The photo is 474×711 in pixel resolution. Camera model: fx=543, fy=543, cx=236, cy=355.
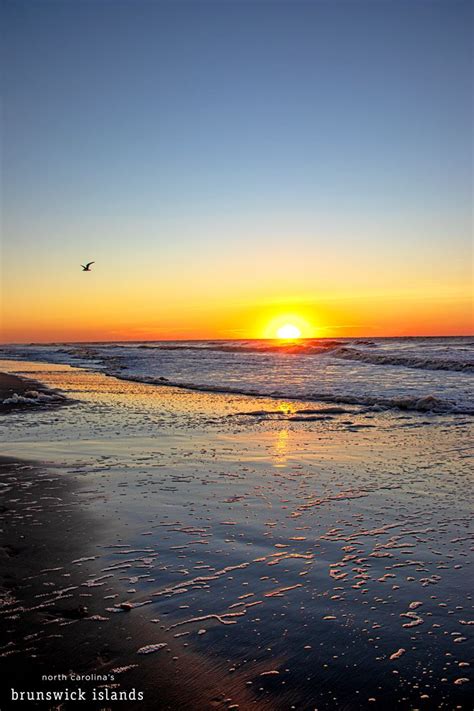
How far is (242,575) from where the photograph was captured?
14.2ft

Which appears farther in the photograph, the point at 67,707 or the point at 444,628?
the point at 444,628

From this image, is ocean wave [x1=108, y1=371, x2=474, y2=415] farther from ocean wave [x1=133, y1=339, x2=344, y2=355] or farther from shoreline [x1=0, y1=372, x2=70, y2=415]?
ocean wave [x1=133, y1=339, x2=344, y2=355]

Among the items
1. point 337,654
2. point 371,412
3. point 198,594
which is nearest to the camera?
point 337,654

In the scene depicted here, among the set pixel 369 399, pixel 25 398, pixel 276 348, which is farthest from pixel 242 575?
pixel 276 348

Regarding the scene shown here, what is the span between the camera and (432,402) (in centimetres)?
1463

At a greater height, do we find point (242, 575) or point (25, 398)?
point (25, 398)

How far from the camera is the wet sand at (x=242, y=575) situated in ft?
9.95

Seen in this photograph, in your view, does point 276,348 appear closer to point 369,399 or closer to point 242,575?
point 369,399

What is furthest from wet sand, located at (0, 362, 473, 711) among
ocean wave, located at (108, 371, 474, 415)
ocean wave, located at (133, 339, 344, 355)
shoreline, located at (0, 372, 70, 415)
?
ocean wave, located at (133, 339, 344, 355)

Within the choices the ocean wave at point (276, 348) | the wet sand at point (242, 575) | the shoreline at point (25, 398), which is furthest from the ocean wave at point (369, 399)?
the ocean wave at point (276, 348)

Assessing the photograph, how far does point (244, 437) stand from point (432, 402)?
6.59m

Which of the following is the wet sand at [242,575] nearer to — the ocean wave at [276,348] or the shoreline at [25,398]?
the shoreline at [25,398]

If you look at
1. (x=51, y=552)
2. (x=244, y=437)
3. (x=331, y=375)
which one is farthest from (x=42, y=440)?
(x=331, y=375)

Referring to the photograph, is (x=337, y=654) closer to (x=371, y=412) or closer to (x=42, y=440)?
(x=42, y=440)
